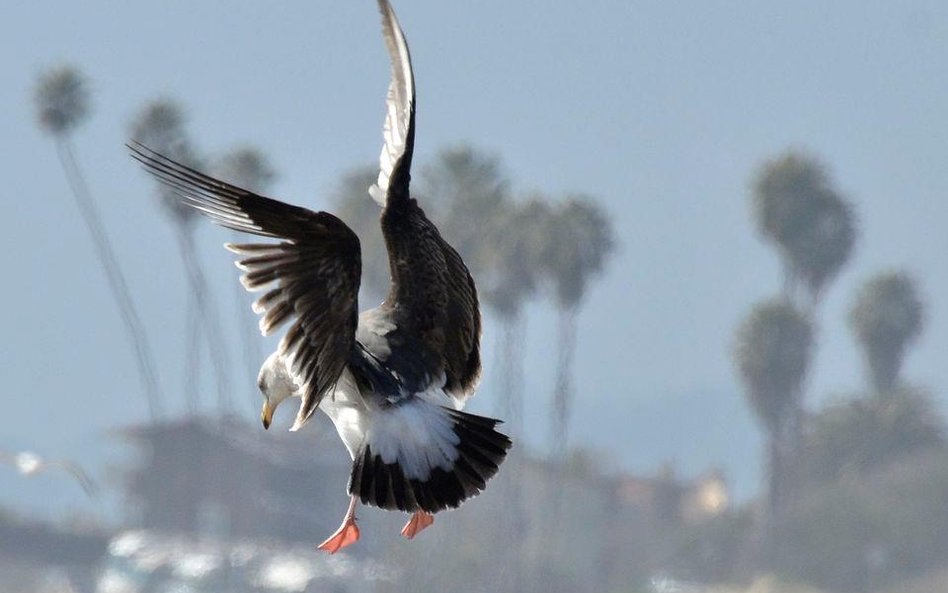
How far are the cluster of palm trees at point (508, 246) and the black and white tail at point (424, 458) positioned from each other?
3070 inches

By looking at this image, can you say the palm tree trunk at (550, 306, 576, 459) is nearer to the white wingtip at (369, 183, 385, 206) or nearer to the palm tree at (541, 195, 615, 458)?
the palm tree at (541, 195, 615, 458)

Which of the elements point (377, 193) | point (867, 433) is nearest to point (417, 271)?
point (377, 193)

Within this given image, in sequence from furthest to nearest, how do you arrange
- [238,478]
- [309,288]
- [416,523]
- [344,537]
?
[238,478] < [344,537] < [416,523] < [309,288]

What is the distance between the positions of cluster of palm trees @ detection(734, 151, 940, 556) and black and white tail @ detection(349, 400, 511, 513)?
69.9 m

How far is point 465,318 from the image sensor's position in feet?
41.1

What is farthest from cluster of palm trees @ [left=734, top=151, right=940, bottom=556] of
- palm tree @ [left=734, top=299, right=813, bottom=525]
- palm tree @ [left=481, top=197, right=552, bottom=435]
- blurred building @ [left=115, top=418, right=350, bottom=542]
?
blurred building @ [left=115, top=418, right=350, bottom=542]

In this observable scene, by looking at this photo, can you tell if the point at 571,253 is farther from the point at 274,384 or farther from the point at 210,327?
the point at 274,384

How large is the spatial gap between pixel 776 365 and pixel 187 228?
24.4m

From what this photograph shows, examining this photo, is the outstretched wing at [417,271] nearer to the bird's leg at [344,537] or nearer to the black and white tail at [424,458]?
the black and white tail at [424,458]

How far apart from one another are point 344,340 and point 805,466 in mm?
72730

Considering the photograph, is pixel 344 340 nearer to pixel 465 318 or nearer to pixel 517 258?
pixel 465 318

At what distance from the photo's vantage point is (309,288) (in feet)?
35.5

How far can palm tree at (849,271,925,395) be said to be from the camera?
92688mm

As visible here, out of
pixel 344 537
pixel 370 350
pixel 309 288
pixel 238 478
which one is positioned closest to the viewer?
pixel 309 288
